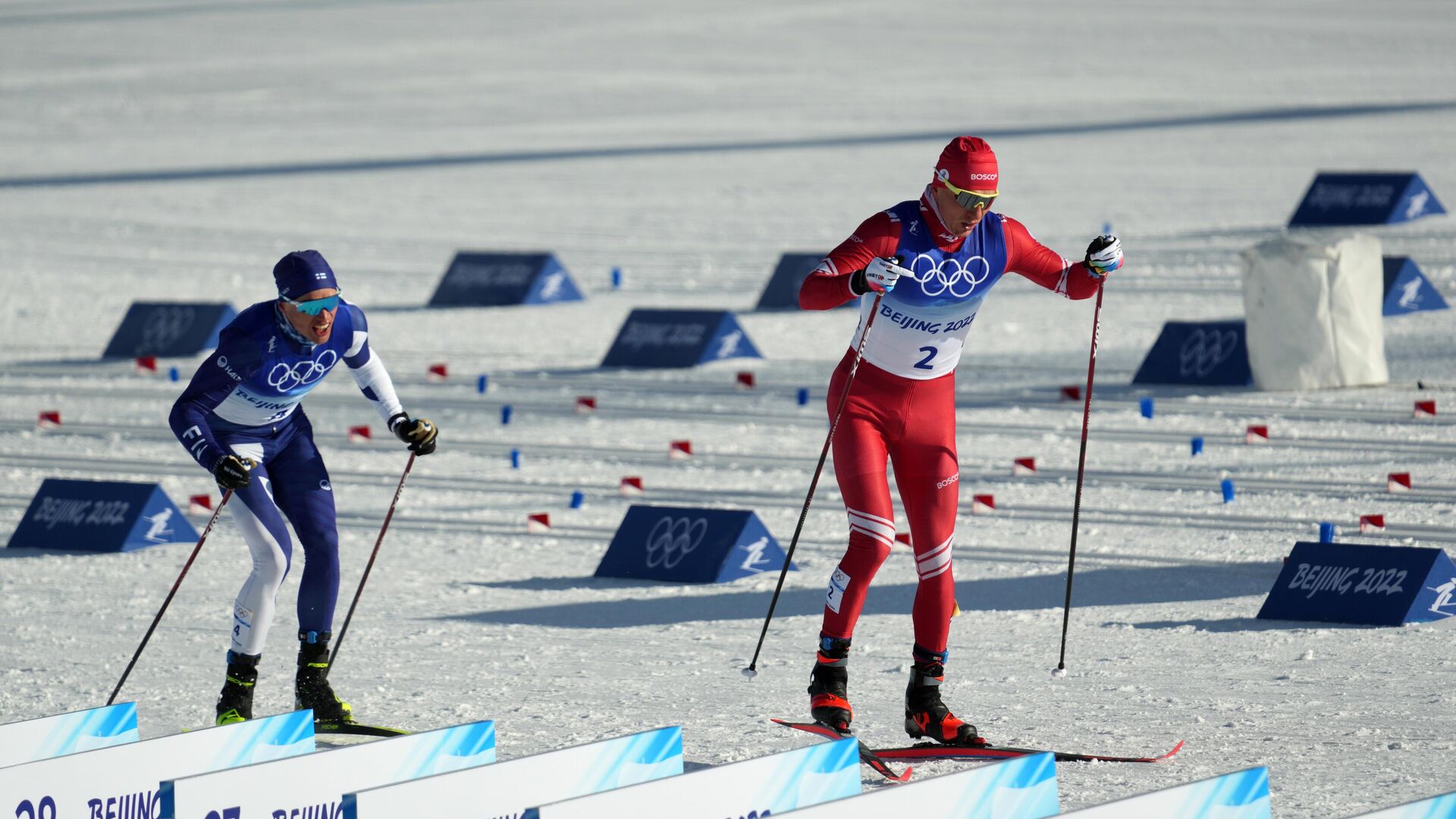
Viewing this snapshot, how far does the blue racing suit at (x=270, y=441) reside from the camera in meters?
7.03

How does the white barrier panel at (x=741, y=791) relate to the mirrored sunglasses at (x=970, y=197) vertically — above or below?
below

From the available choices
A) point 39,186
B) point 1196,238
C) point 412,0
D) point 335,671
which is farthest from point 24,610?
point 412,0

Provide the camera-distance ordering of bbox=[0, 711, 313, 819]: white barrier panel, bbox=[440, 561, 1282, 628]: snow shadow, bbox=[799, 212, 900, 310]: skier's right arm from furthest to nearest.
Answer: bbox=[440, 561, 1282, 628]: snow shadow → bbox=[799, 212, 900, 310]: skier's right arm → bbox=[0, 711, 313, 819]: white barrier panel

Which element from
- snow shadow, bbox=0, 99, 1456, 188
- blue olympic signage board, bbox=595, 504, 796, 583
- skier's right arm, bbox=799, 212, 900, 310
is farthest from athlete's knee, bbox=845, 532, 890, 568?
snow shadow, bbox=0, 99, 1456, 188

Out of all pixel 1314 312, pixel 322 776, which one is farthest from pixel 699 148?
pixel 322 776

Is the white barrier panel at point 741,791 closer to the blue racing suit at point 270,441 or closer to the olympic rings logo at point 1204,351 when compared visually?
the blue racing suit at point 270,441

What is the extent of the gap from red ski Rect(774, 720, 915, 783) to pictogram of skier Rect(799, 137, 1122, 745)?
0.04m

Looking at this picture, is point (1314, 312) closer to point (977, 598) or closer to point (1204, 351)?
point (1204, 351)

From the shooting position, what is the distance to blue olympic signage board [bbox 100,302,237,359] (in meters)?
17.5

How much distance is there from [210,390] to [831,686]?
2279 mm

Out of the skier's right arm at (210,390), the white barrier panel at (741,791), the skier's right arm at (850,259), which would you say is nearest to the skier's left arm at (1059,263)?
the skier's right arm at (850,259)

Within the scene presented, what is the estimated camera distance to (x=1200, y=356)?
580 inches

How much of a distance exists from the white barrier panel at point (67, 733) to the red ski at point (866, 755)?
2.11m

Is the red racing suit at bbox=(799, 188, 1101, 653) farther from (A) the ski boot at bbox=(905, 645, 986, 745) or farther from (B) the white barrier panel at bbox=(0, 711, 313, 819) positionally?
(B) the white barrier panel at bbox=(0, 711, 313, 819)
